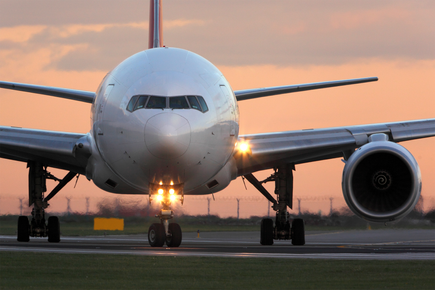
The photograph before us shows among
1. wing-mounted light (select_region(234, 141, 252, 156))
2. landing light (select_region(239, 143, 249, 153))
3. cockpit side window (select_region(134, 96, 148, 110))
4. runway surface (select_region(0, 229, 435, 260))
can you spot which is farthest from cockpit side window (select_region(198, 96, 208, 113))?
landing light (select_region(239, 143, 249, 153))

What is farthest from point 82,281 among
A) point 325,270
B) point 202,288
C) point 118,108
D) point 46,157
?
point 46,157

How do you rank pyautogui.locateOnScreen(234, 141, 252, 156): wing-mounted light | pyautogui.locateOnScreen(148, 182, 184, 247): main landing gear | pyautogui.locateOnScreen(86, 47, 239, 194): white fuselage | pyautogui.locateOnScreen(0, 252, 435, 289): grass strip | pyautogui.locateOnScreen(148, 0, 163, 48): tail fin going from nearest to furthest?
pyautogui.locateOnScreen(0, 252, 435, 289): grass strip
pyautogui.locateOnScreen(86, 47, 239, 194): white fuselage
pyautogui.locateOnScreen(148, 182, 184, 247): main landing gear
pyautogui.locateOnScreen(234, 141, 252, 156): wing-mounted light
pyautogui.locateOnScreen(148, 0, 163, 48): tail fin

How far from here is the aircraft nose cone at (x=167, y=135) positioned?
1416 centimetres

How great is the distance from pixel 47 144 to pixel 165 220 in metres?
3.75

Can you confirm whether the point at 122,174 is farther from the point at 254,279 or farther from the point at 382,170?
the point at 254,279

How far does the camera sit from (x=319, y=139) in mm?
19484

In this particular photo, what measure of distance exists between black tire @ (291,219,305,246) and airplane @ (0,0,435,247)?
0.03 metres

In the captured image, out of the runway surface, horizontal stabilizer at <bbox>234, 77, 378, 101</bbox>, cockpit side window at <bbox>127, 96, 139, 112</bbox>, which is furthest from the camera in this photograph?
horizontal stabilizer at <bbox>234, 77, 378, 101</bbox>

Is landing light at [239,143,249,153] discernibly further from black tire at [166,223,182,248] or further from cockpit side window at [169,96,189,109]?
cockpit side window at [169,96,189,109]

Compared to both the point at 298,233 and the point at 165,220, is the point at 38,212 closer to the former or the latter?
the point at 165,220

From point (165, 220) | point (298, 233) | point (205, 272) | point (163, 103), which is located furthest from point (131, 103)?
point (298, 233)

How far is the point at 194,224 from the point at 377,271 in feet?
97.9

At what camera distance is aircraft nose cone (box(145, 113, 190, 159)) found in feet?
46.5

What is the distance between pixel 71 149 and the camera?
731 inches
